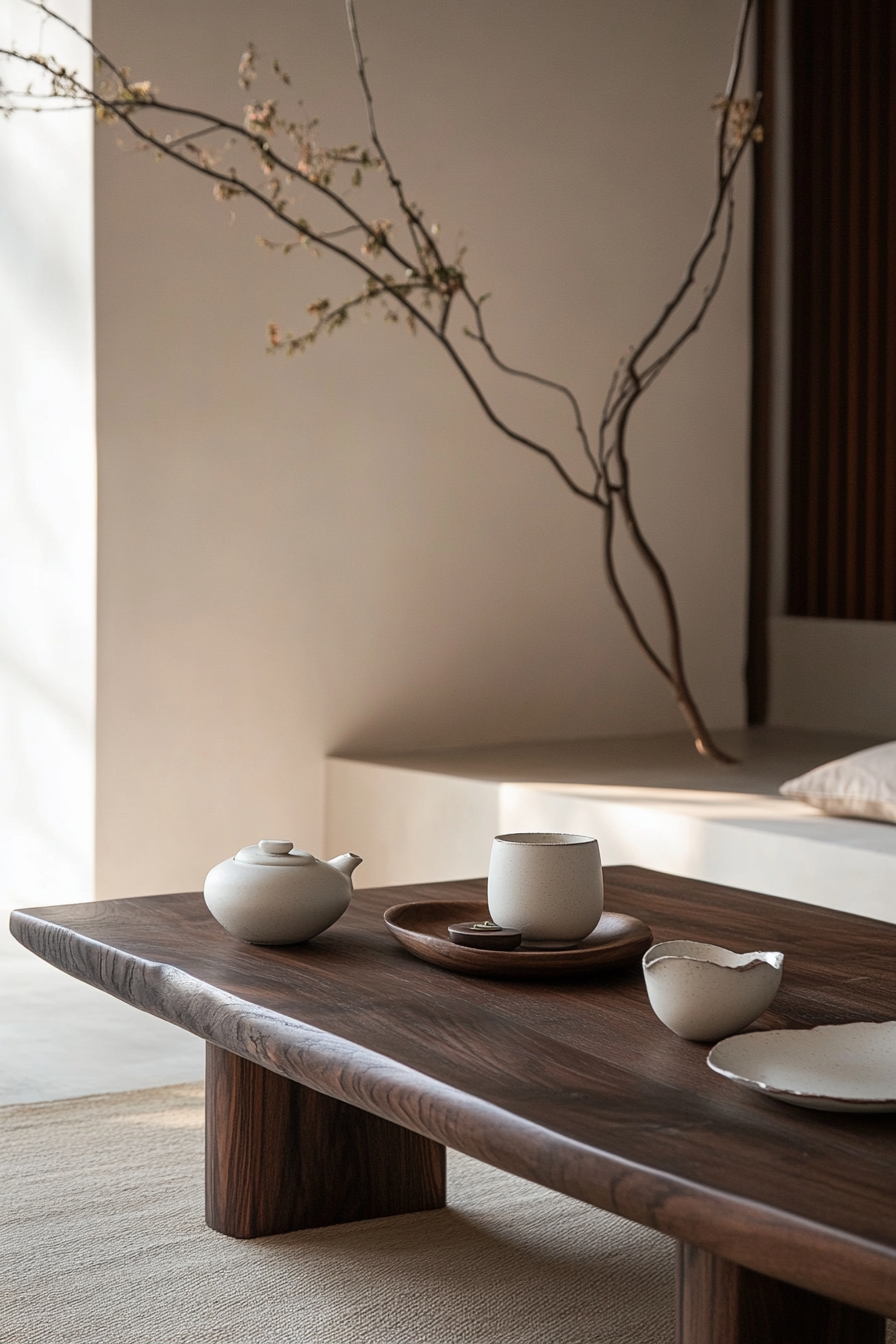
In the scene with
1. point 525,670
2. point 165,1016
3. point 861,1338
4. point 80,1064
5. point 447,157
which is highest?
point 447,157

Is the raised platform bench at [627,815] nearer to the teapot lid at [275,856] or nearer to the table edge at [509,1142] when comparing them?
the teapot lid at [275,856]

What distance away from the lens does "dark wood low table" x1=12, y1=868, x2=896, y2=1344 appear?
1046 mm

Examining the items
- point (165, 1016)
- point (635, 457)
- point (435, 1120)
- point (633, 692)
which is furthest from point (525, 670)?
point (435, 1120)

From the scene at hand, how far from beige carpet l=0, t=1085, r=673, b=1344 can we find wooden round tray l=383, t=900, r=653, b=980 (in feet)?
1.26

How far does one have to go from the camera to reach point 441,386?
384 centimetres

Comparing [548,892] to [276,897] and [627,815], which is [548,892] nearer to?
[276,897]

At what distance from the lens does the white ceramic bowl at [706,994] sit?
53.1 inches

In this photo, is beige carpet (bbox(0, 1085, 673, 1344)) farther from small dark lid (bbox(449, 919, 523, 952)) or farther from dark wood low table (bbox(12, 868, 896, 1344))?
small dark lid (bbox(449, 919, 523, 952))

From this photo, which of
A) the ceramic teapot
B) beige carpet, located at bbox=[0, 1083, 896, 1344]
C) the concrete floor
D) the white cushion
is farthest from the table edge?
the white cushion

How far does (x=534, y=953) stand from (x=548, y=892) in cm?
8

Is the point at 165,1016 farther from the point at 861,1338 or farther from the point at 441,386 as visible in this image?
the point at 441,386

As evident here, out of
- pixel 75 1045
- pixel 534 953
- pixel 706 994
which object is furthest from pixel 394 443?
pixel 706 994

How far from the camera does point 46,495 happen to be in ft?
11.5

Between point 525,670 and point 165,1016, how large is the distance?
256 centimetres
